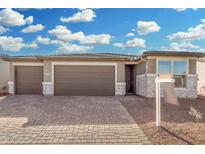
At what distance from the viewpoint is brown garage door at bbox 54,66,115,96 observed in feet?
48.5

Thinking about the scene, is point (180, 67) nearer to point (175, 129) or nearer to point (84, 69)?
point (84, 69)

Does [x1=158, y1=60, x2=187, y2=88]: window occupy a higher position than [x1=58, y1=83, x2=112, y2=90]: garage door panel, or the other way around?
[x1=158, y1=60, x2=187, y2=88]: window

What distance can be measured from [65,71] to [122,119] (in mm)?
8508

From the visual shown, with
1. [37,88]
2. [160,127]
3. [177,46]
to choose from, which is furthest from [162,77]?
[177,46]

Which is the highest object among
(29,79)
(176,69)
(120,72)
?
(176,69)

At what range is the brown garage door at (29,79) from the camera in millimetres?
15484

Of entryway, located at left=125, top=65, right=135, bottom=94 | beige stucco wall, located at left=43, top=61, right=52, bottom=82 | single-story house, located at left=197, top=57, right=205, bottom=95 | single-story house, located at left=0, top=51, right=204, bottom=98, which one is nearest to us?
single-story house, located at left=0, top=51, right=204, bottom=98

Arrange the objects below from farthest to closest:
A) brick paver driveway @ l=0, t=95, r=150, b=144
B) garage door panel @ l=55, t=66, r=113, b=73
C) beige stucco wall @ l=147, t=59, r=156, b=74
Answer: garage door panel @ l=55, t=66, r=113, b=73 → beige stucco wall @ l=147, t=59, r=156, b=74 → brick paver driveway @ l=0, t=95, r=150, b=144

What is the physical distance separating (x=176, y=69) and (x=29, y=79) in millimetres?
10045

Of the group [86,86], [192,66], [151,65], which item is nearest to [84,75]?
[86,86]

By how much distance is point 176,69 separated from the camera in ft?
42.7

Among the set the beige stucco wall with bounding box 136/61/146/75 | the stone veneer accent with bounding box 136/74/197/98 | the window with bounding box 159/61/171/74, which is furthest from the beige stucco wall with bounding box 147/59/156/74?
the beige stucco wall with bounding box 136/61/146/75

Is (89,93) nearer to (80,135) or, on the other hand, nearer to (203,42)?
(80,135)

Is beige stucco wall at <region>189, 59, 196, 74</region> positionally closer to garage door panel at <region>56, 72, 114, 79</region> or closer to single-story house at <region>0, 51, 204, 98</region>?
single-story house at <region>0, 51, 204, 98</region>
